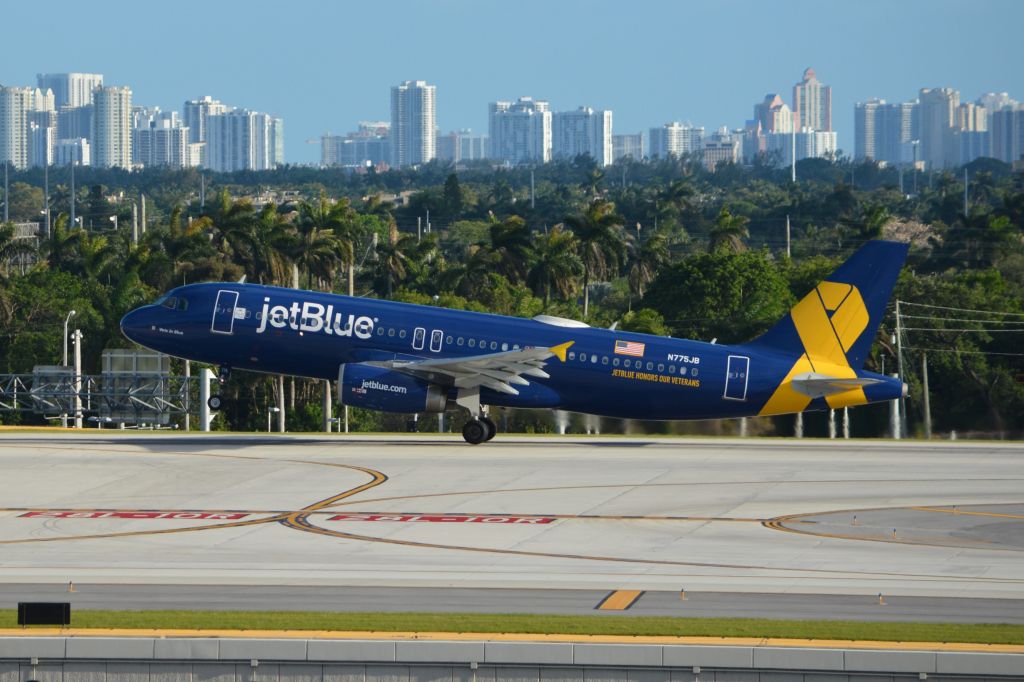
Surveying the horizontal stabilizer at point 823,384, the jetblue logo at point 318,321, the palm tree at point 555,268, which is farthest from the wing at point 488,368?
the palm tree at point 555,268

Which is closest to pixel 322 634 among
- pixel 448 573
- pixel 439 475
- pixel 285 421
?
pixel 448 573

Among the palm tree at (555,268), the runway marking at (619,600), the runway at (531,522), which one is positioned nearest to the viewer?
the runway marking at (619,600)

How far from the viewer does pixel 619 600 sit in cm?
2770

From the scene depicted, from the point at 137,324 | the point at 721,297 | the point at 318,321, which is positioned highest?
the point at 721,297

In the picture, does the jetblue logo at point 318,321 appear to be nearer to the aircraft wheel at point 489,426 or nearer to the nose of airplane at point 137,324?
the nose of airplane at point 137,324

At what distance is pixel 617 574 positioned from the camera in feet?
101

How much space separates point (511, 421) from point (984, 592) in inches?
2122

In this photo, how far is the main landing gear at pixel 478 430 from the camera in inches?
2130

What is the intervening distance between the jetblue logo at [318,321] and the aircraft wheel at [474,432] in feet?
17.1

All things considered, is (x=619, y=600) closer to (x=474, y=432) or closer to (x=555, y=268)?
(x=474, y=432)

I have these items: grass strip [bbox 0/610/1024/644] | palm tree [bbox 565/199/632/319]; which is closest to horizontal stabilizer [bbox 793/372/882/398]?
grass strip [bbox 0/610/1024/644]

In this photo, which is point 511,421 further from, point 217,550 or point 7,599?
point 7,599

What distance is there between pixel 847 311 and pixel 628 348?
7692 millimetres

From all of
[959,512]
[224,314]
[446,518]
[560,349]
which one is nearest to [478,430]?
[560,349]
